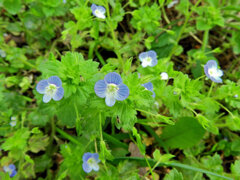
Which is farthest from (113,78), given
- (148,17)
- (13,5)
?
(13,5)

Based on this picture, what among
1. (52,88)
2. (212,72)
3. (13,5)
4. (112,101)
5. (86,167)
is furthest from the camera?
(13,5)

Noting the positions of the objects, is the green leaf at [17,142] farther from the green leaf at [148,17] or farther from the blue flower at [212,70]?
the blue flower at [212,70]

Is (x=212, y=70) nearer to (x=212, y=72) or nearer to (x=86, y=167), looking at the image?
(x=212, y=72)

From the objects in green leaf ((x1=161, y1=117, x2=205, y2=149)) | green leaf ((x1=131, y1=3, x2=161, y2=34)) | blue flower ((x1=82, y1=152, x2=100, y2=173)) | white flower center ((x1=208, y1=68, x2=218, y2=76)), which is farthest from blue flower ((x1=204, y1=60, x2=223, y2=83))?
blue flower ((x1=82, y1=152, x2=100, y2=173))

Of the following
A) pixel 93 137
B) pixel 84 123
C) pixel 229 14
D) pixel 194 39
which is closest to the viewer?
pixel 84 123

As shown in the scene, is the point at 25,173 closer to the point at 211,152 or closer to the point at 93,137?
the point at 93,137

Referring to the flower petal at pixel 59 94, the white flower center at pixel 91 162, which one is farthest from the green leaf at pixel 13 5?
the white flower center at pixel 91 162

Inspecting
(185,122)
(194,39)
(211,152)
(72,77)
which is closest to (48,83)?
(72,77)
